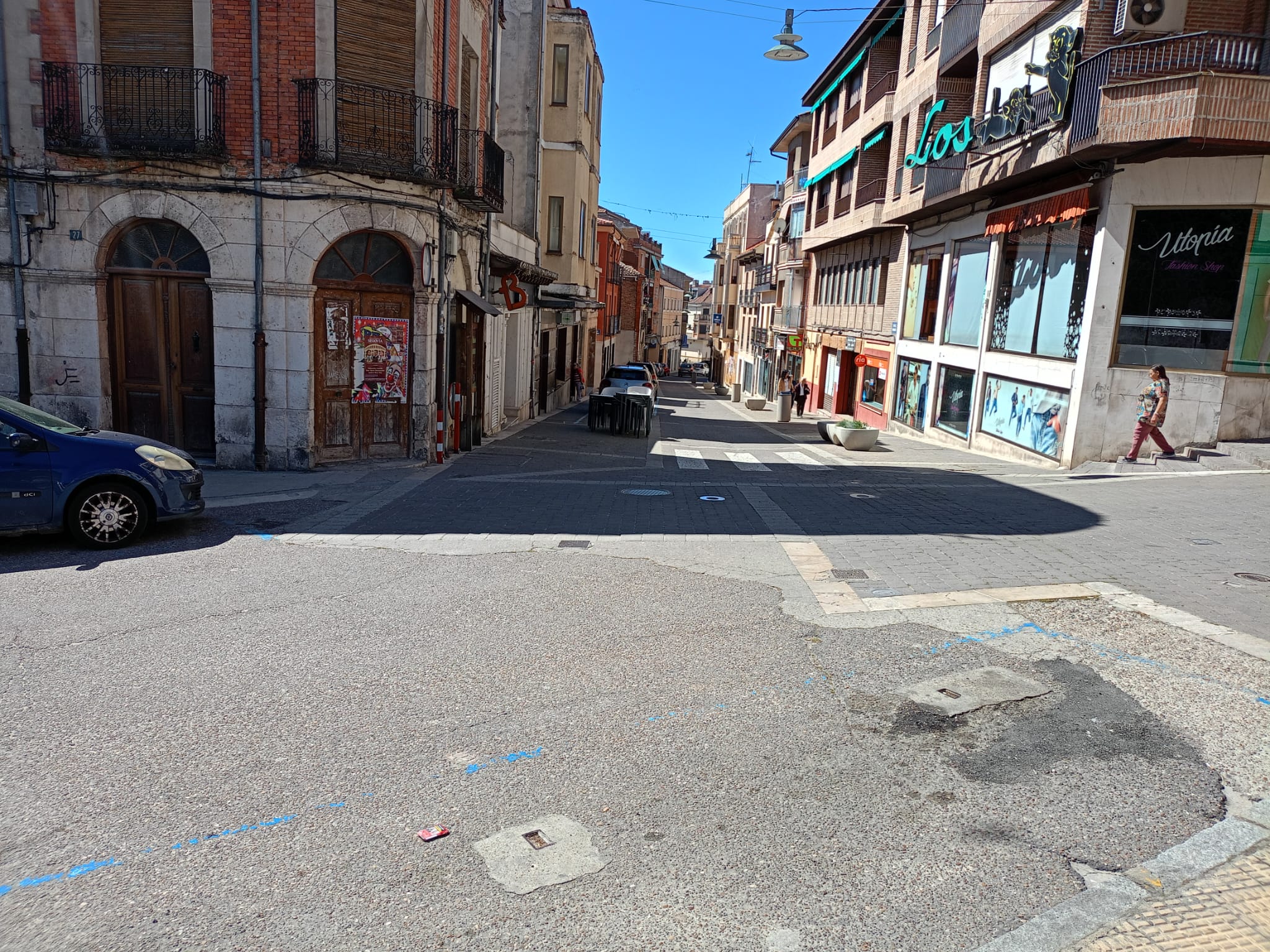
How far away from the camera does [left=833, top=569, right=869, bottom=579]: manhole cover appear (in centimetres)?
819

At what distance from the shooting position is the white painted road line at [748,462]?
1580 cm

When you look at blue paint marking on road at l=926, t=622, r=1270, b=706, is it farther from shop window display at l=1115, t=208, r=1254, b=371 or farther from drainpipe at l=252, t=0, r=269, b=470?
drainpipe at l=252, t=0, r=269, b=470

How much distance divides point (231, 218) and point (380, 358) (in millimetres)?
2904

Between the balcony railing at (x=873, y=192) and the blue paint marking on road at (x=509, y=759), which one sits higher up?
the balcony railing at (x=873, y=192)

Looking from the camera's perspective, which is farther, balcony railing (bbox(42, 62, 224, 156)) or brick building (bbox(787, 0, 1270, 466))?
brick building (bbox(787, 0, 1270, 466))

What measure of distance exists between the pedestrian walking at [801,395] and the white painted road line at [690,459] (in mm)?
17930

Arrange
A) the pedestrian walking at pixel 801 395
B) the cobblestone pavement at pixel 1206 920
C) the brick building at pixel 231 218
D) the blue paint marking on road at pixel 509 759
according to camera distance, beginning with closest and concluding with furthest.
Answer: the cobblestone pavement at pixel 1206 920
the blue paint marking on road at pixel 509 759
the brick building at pixel 231 218
the pedestrian walking at pixel 801 395

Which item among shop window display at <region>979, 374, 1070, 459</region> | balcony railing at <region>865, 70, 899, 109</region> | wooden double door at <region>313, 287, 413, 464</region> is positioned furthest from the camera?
balcony railing at <region>865, 70, 899, 109</region>

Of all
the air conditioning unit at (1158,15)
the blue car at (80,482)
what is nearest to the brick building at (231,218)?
the blue car at (80,482)

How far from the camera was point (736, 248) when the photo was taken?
74.2m

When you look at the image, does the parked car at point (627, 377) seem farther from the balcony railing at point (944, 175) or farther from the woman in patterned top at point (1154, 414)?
the woman in patterned top at point (1154, 414)

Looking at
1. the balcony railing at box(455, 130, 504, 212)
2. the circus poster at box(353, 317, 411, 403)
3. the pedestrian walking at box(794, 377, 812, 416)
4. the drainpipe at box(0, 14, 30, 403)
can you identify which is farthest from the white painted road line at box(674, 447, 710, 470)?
the pedestrian walking at box(794, 377, 812, 416)

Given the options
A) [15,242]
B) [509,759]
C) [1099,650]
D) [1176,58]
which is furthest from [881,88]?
[509,759]

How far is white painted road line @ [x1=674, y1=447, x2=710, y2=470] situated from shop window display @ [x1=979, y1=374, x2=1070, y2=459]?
253 inches
